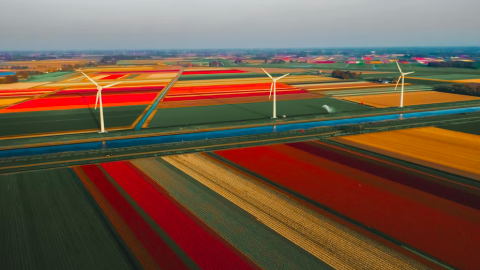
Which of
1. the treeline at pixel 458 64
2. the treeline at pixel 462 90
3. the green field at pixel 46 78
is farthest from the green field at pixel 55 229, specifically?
the treeline at pixel 458 64

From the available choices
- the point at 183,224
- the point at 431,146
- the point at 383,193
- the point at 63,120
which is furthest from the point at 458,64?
the point at 183,224

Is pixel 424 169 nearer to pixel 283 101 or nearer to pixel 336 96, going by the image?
pixel 283 101

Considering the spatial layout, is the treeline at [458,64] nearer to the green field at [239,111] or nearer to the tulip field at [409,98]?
the tulip field at [409,98]

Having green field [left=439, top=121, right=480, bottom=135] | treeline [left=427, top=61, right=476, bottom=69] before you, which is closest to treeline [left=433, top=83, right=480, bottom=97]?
green field [left=439, top=121, right=480, bottom=135]

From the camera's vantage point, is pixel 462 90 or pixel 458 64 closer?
pixel 462 90

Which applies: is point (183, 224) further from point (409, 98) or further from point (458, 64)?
point (458, 64)

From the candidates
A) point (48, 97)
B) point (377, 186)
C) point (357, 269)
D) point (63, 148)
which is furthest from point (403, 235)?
point (48, 97)
